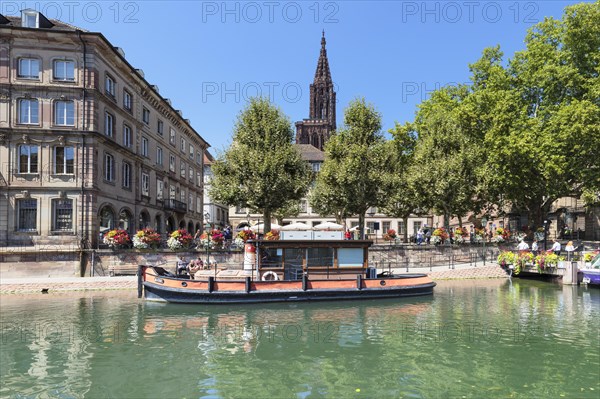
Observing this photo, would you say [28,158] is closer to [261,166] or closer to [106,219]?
[106,219]

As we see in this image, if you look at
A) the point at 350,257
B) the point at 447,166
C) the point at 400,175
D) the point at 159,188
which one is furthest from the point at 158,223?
the point at 447,166

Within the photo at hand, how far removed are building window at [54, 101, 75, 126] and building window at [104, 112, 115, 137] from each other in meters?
2.57

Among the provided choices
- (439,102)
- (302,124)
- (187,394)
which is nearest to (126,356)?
(187,394)

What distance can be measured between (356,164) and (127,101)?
67.7 feet

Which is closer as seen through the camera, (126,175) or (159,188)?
(126,175)

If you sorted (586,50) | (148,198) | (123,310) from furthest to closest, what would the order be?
(148,198), (586,50), (123,310)

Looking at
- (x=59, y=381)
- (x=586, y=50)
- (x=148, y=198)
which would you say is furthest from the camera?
(x=148, y=198)

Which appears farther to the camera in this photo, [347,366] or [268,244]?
[268,244]

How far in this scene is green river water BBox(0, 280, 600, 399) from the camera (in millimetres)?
10133

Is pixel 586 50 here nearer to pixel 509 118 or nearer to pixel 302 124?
pixel 509 118

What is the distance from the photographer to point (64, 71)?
31.8 meters

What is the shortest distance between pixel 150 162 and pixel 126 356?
33.1m

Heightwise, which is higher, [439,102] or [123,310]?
[439,102]

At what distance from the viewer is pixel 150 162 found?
43219 millimetres
